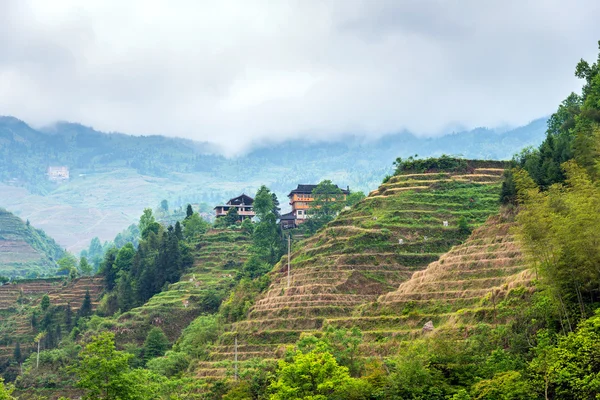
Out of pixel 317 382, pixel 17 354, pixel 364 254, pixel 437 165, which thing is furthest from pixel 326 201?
pixel 317 382

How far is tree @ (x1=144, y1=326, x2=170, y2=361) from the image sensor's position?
9044 cm

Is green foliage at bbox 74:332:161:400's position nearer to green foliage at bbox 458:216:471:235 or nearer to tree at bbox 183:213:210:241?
green foliage at bbox 458:216:471:235

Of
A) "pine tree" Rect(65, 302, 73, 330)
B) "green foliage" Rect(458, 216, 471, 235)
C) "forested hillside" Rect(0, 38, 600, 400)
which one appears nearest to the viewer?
"forested hillside" Rect(0, 38, 600, 400)

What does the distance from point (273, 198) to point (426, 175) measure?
40.5 metres

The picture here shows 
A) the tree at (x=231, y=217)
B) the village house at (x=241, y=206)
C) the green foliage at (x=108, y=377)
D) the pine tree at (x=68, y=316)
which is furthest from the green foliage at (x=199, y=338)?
the village house at (x=241, y=206)

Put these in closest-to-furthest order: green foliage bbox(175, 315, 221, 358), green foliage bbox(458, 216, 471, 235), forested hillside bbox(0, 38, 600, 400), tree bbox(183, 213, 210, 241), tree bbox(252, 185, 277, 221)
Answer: forested hillside bbox(0, 38, 600, 400) < green foliage bbox(458, 216, 471, 235) < green foliage bbox(175, 315, 221, 358) < tree bbox(252, 185, 277, 221) < tree bbox(183, 213, 210, 241)

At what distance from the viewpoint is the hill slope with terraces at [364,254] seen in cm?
7119

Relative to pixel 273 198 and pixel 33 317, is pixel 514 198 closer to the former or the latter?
pixel 273 198

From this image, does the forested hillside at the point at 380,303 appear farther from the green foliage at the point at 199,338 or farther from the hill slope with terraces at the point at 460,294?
the green foliage at the point at 199,338

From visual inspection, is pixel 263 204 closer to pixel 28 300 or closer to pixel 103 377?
pixel 28 300

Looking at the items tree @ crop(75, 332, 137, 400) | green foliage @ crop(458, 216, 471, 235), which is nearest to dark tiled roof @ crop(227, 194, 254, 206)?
green foliage @ crop(458, 216, 471, 235)

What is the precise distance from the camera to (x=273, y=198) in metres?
129

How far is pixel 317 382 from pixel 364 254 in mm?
28309

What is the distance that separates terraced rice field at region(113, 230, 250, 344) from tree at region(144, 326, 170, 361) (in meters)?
3.34
